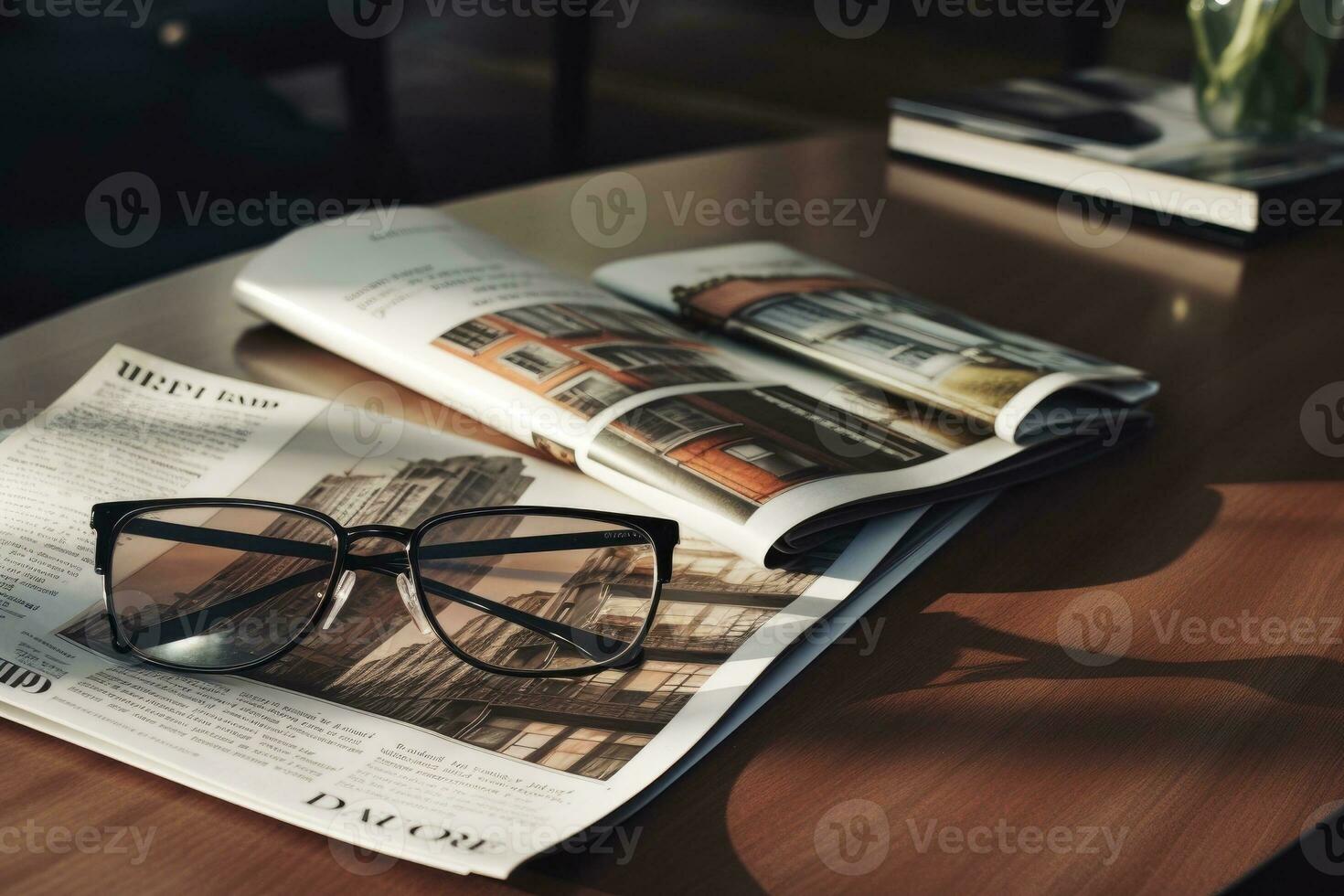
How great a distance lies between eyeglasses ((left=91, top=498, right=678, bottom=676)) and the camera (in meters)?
0.42

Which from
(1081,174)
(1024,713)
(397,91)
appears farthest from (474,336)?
(397,91)

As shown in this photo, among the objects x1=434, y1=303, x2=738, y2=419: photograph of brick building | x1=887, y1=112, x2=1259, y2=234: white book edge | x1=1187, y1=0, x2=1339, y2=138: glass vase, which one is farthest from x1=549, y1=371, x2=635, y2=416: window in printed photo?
x1=1187, y1=0, x2=1339, y2=138: glass vase

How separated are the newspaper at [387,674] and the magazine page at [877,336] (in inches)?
2.5

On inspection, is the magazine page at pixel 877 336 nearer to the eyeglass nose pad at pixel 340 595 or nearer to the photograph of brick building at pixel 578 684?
the photograph of brick building at pixel 578 684

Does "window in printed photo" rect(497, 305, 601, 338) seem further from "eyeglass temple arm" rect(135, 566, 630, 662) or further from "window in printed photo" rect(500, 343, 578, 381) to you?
"eyeglass temple arm" rect(135, 566, 630, 662)

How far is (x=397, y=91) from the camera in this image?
311cm

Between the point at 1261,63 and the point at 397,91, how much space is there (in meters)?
2.53

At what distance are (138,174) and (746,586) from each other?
1247 mm

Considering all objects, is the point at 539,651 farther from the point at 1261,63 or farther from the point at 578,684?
the point at 1261,63

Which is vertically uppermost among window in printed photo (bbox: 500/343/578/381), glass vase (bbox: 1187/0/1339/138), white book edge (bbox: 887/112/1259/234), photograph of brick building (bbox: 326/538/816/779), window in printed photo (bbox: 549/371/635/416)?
glass vase (bbox: 1187/0/1339/138)

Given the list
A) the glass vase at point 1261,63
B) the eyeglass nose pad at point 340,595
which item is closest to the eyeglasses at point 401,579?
the eyeglass nose pad at point 340,595

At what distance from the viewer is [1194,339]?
0.71 meters

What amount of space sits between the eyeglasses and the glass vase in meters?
0.72

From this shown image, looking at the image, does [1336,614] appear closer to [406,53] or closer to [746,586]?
[746,586]
